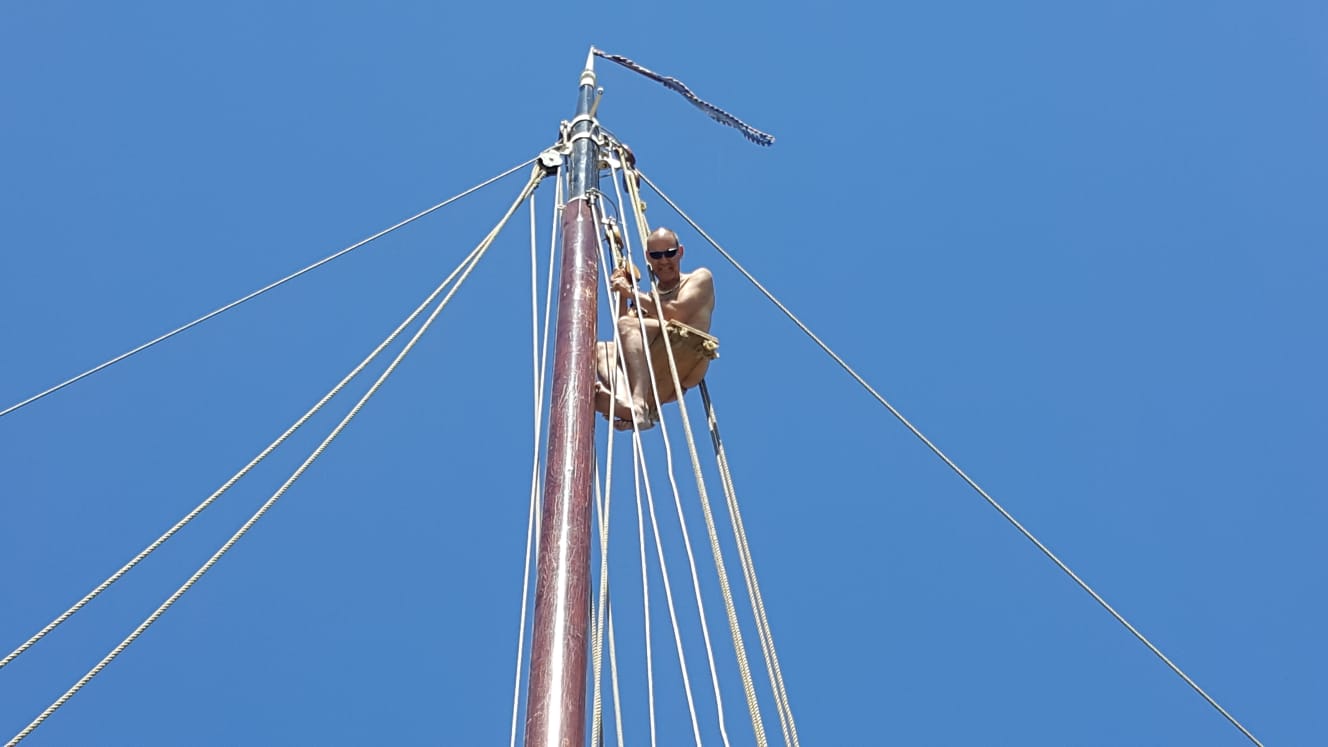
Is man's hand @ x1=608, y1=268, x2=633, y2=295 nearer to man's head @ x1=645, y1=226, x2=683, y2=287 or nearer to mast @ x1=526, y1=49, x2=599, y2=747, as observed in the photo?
man's head @ x1=645, y1=226, x2=683, y2=287

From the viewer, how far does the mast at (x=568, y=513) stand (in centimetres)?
542

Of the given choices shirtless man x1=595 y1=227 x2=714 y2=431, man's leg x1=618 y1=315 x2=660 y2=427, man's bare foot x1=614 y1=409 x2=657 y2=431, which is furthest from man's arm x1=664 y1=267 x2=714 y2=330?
man's bare foot x1=614 y1=409 x2=657 y2=431

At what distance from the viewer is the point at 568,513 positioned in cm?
623

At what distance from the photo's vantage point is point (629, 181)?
9.44 m

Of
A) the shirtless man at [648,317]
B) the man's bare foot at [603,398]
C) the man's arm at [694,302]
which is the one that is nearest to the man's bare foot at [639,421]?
the shirtless man at [648,317]

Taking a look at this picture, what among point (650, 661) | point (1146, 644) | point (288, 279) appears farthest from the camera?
point (288, 279)

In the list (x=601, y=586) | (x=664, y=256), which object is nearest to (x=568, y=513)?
(x=601, y=586)

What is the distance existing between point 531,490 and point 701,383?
2033mm

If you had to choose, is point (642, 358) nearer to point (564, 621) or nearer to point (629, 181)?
point (629, 181)

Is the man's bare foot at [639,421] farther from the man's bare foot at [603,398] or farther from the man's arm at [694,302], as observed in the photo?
the man's arm at [694,302]

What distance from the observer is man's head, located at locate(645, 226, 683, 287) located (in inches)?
341

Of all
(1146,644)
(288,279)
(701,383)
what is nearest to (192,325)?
(288,279)

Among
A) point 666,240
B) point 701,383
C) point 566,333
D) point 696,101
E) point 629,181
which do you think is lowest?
point 566,333

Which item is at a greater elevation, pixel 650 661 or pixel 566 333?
pixel 566 333
